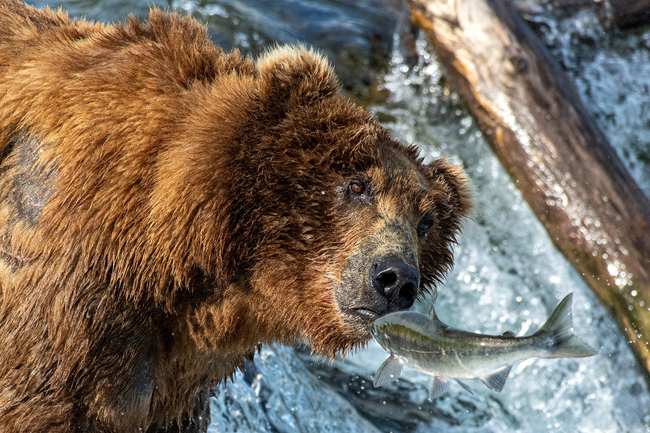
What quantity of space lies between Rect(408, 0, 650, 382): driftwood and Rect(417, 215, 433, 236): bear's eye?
10.5 feet

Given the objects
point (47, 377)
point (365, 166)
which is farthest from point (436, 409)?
point (47, 377)

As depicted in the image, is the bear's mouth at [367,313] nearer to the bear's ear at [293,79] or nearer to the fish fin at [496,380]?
the fish fin at [496,380]

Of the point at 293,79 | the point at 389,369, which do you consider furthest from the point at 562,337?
the point at 293,79

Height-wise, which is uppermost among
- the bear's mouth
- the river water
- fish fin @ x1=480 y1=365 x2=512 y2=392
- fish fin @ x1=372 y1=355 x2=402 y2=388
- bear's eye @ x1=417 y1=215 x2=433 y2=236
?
bear's eye @ x1=417 y1=215 x2=433 y2=236

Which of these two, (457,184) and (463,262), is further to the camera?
(463,262)

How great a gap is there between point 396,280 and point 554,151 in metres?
3.98

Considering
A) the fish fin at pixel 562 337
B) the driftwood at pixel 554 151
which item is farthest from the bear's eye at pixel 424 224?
the driftwood at pixel 554 151

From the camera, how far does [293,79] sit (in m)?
2.97

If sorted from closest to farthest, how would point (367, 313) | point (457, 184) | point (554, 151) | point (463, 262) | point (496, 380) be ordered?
point (496, 380)
point (367, 313)
point (457, 184)
point (554, 151)
point (463, 262)

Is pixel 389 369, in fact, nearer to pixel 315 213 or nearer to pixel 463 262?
pixel 315 213

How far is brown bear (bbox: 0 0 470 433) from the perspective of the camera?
2.70 meters

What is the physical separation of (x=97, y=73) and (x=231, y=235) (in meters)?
0.86

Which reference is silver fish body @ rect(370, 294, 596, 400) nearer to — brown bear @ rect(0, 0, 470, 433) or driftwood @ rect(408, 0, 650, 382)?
brown bear @ rect(0, 0, 470, 433)

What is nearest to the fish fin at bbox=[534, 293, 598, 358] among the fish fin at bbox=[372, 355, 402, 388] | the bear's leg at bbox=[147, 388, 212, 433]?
the fish fin at bbox=[372, 355, 402, 388]
